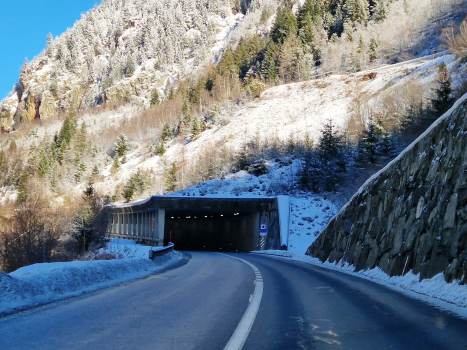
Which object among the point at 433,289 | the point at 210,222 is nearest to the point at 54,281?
the point at 433,289

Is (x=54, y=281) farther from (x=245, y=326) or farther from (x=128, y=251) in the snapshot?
(x=128, y=251)

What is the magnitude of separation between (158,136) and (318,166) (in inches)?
2448

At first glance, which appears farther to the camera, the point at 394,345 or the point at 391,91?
the point at 391,91

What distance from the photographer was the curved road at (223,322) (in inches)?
181

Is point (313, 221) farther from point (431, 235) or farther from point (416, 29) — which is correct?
point (416, 29)

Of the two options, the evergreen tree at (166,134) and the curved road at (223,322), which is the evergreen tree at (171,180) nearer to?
the evergreen tree at (166,134)

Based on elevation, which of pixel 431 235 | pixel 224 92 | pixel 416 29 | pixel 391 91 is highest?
pixel 416 29

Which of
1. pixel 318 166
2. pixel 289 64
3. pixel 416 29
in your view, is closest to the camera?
pixel 318 166

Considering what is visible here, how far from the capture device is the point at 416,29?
279 feet

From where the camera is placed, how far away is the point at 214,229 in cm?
5656

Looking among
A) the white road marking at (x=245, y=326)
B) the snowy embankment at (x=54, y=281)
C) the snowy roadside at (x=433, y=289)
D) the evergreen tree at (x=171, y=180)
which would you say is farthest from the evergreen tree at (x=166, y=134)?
the white road marking at (x=245, y=326)

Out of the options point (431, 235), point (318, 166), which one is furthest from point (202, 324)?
point (318, 166)

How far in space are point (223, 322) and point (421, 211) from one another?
25.7 feet

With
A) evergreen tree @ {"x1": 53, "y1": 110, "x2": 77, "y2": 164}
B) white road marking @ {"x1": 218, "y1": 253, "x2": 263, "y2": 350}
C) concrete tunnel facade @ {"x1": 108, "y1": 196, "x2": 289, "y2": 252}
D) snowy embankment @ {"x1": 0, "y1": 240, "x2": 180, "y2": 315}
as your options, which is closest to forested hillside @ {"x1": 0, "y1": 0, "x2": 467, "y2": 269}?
evergreen tree @ {"x1": 53, "y1": 110, "x2": 77, "y2": 164}
